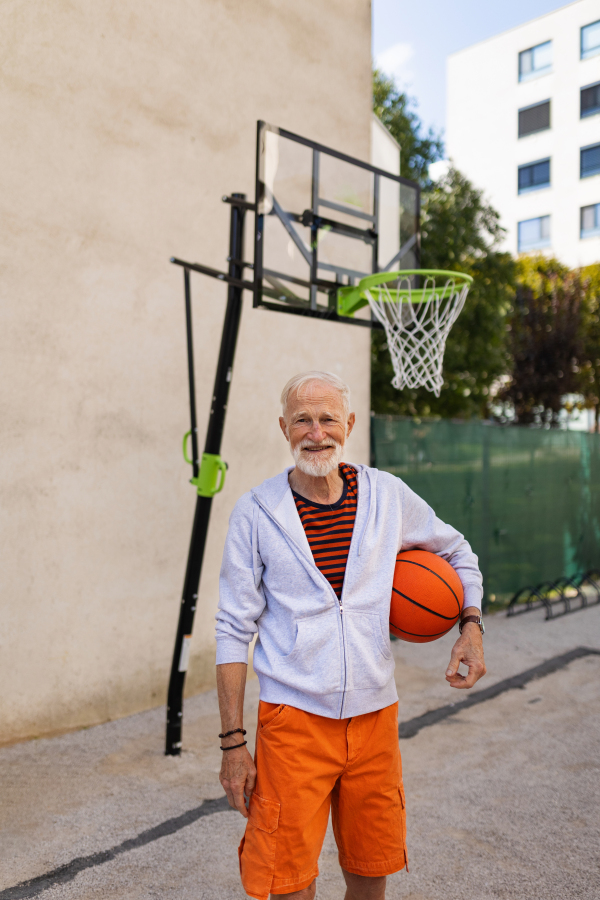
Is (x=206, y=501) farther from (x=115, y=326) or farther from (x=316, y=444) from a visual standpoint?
(x=316, y=444)

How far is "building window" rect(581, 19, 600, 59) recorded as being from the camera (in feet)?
89.6

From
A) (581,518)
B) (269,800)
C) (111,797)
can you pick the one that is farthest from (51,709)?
(581,518)

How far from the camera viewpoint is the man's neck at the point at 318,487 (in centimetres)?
240

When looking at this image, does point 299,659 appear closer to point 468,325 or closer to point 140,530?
point 140,530

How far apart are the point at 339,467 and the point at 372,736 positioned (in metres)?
0.90

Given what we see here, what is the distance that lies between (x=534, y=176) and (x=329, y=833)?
100ft

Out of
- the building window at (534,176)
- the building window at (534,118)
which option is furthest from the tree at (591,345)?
the building window at (534,118)

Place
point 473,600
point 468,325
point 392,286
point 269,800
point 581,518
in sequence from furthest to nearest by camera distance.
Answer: point 468,325, point 581,518, point 392,286, point 473,600, point 269,800

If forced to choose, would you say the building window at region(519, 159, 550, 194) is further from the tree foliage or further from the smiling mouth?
the smiling mouth

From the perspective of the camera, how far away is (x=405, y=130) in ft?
56.3

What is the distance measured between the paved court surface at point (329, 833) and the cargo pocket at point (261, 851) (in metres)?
0.97

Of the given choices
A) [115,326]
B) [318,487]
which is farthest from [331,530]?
[115,326]

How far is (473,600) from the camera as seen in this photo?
2475 mm

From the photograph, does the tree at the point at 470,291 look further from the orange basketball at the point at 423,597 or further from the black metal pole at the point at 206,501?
the orange basketball at the point at 423,597
